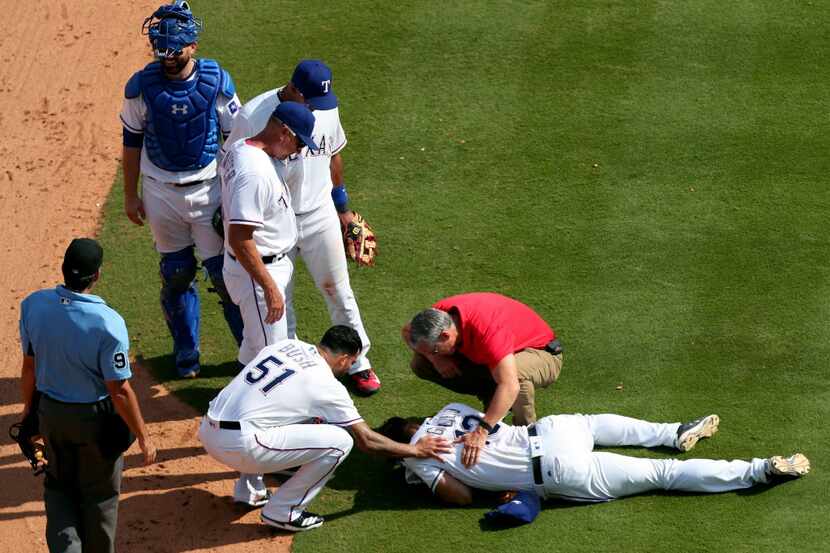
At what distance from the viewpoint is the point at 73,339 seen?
5.64 m

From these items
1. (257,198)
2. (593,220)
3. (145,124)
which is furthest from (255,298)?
(593,220)

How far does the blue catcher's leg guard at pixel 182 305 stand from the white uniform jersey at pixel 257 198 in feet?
3.00

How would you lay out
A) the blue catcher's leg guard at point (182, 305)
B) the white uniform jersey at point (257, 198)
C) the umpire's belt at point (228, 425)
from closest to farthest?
the umpire's belt at point (228, 425)
the white uniform jersey at point (257, 198)
the blue catcher's leg guard at point (182, 305)

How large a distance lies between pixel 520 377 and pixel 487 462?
0.56m

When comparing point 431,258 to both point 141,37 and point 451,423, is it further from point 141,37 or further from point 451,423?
point 141,37

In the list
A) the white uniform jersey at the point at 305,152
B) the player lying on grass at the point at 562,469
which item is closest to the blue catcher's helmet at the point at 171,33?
the white uniform jersey at the point at 305,152

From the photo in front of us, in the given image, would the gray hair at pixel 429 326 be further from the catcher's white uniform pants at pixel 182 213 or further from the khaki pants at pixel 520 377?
the catcher's white uniform pants at pixel 182 213

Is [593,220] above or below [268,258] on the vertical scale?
below

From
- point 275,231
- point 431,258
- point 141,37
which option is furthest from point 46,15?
point 275,231

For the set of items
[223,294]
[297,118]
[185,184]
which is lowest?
[223,294]

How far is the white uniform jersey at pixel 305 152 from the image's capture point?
6.89m

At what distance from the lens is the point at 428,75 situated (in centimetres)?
1002

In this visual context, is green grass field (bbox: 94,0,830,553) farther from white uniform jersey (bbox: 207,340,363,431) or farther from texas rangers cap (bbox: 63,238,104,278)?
texas rangers cap (bbox: 63,238,104,278)

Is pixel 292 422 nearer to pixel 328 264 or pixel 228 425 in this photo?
pixel 228 425
